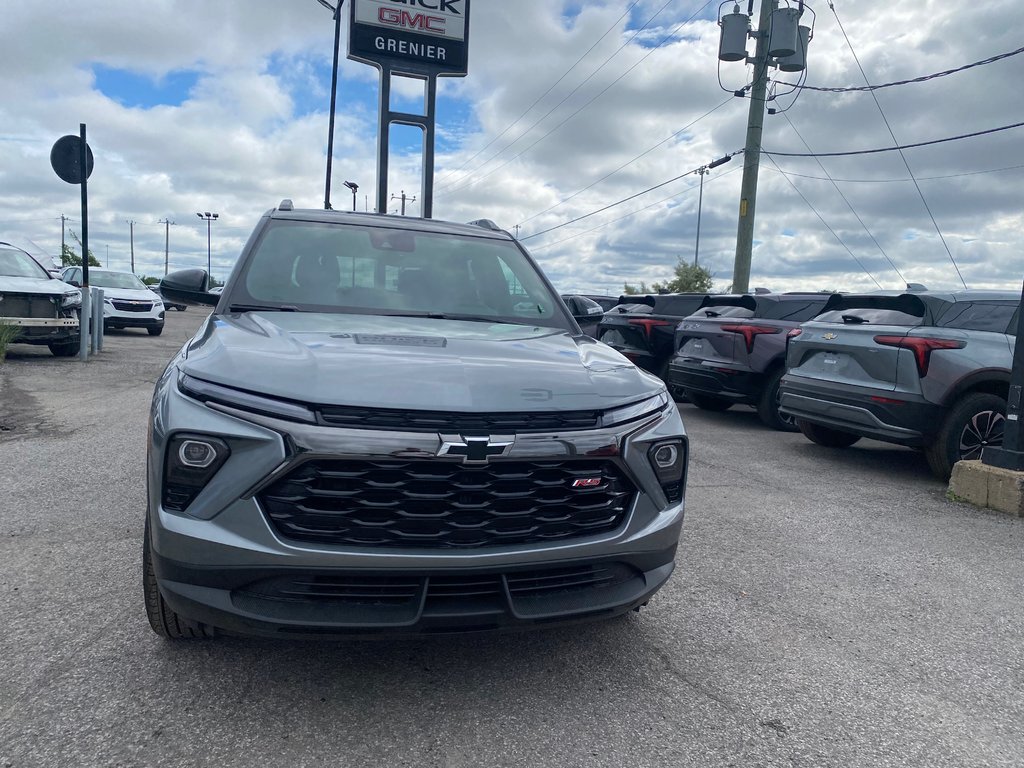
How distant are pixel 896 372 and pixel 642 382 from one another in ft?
14.2

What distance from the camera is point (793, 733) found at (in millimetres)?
2502

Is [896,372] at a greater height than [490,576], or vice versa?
[896,372]

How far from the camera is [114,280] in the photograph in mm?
18969

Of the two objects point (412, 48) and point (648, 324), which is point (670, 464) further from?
point (412, 48)

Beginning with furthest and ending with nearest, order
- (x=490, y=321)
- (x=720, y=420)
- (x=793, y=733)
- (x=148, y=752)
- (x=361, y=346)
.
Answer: (x=720, y=420)
(x=490, y=321)
(x=361, y=346)
(x=793, y=733)
(x=148, y=752)

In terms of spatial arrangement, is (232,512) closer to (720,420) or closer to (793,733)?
(793,733)

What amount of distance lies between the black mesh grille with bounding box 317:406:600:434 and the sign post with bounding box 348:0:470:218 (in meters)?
15.2

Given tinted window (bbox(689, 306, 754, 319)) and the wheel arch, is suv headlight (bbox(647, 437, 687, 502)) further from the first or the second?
tinted window (bbox(689, 306, 754, 319))

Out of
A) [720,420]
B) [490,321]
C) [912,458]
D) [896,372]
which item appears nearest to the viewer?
[490,321]

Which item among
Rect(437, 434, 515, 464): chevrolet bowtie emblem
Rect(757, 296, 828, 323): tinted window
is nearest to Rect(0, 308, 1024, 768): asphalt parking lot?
Rect(437, 434, 515, 464): chevrolet bowtie emblem

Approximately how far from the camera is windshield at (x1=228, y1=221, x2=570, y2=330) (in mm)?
3580

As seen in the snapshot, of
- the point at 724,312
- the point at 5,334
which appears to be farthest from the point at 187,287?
the point at 5,334

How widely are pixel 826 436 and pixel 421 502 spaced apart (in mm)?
6550

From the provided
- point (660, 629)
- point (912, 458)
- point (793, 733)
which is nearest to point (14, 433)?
point (660, 629)
